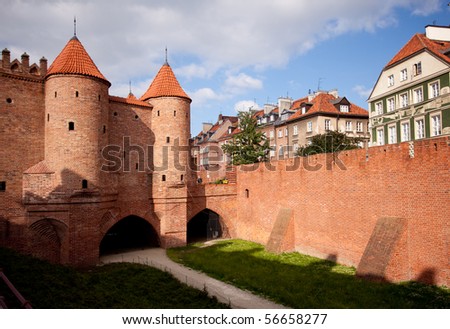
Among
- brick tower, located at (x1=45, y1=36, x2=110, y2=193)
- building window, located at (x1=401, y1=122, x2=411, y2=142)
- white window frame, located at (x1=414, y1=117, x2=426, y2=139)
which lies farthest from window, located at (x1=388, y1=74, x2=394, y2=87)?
brick tower, located at (x1=45, y1=36, x2=110, y2=193)

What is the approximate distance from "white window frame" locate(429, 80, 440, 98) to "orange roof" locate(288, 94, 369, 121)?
42.1 ft

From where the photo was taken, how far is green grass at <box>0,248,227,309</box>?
9662mm

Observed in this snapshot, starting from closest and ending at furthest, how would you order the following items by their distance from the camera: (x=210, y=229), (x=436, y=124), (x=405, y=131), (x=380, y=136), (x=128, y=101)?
(x=128, y=101) < (x=436, y=124) < (x=210, y=229) < (x=405, y=131) < (x=380, y=136)

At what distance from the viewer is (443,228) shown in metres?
11.9

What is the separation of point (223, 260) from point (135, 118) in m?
10.3

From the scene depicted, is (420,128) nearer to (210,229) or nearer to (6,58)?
(210,229)

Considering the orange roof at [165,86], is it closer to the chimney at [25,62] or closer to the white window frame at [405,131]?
the chimney at [25,62]

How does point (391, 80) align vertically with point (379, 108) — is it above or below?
above

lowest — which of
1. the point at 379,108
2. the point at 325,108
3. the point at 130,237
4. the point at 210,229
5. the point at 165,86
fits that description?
the point at 130,237

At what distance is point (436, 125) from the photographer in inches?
906

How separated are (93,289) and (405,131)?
2402 centimetres

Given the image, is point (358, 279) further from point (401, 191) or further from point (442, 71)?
point (442, 71)

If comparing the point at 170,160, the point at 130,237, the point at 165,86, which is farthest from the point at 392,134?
the point at 130,237

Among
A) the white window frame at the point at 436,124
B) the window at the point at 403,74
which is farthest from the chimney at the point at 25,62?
the window at the point at 403,74
